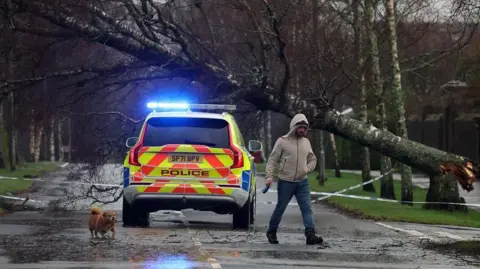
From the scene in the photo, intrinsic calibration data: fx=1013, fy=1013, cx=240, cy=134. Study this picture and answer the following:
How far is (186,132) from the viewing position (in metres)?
15.8

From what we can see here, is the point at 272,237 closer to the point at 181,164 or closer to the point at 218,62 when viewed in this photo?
the point at 181,164

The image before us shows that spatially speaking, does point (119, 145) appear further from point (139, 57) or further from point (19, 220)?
point (19, 220)

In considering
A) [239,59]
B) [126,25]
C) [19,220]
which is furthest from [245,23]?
[19,220]

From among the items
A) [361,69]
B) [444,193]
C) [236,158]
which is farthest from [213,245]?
[361,69]

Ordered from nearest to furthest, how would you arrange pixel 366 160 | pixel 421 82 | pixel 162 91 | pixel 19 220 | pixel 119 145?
pixel 19 220 → pixel 119 145 → pixel 162 91 → pixel 366 160 → pixel 421 82

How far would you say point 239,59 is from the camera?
25531 mm

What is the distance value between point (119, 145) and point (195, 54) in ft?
8.65

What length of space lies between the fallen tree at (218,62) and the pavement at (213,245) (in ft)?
11.9

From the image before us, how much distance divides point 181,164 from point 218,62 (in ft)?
26.2

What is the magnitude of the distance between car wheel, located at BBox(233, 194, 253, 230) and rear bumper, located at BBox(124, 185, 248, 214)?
350 mm

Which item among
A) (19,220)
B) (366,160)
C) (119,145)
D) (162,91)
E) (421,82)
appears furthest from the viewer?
(421,82)

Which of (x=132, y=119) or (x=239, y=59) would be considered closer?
(x=132, y=119)

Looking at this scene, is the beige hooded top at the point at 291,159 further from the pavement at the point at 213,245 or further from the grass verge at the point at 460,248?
the grass verge at the point at 460,248

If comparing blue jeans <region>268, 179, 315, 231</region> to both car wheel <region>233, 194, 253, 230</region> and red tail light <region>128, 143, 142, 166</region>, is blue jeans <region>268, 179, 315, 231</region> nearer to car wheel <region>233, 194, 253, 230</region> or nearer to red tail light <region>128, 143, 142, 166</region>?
car wheel <region>233, 194, 253, 230</region>
